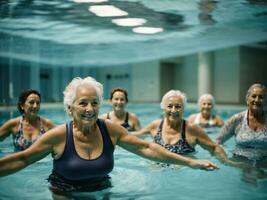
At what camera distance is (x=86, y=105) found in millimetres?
2939

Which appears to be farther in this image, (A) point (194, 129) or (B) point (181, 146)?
(B) point (181, 146)

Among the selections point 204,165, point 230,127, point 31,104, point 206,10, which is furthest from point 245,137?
point 206,10

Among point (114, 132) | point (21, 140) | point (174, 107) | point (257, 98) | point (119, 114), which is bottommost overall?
point (21, 140)

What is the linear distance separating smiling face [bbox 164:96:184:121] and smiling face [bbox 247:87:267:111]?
98 centimetres

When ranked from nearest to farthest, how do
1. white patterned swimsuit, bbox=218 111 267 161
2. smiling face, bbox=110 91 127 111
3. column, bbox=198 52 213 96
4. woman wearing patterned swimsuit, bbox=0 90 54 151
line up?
1. white patterned swimsuit, bbox=218 111 267 161
2. woman wearing patterned swimsuit, bbox=0 90 54 151
3. smiling face, bbox=110 91 127 111
4. column, bbox=198 52 213 96

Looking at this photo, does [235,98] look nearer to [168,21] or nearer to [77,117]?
[168,21]

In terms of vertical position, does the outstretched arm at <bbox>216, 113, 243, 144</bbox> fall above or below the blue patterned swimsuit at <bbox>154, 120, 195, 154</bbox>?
above

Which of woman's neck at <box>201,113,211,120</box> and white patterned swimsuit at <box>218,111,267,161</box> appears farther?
woman's neck at <box>201,113,211,120</box>

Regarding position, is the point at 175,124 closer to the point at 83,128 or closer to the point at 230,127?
the point at 230,127

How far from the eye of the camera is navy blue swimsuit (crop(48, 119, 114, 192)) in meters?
2.98

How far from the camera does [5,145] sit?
6926mm

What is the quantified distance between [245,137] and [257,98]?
24.7 inches

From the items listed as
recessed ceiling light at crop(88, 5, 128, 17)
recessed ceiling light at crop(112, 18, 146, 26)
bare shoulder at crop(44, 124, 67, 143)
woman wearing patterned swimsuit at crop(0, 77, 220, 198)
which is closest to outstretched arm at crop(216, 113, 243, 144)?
woman wearing patterned swimsuit at crop(0, 77, 220, 198)

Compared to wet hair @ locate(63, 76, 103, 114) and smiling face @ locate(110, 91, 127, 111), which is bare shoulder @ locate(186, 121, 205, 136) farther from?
smiling face @ locate(110, 91, 127, 111)
